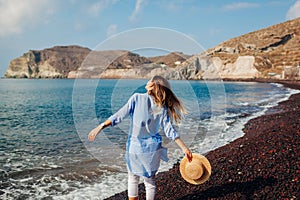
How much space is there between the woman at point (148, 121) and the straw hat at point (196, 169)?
536 millimetres

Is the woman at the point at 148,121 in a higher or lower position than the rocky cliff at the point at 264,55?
lower

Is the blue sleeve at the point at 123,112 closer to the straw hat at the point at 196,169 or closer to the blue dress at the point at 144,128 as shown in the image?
the blue dress at the point at 144,128

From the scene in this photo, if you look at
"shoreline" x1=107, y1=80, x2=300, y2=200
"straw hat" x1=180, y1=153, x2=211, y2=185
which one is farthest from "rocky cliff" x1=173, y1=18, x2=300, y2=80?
"straw hat" x1=180, y1=153, x2=211, y2=185

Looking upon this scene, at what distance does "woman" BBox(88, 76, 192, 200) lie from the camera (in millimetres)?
4387

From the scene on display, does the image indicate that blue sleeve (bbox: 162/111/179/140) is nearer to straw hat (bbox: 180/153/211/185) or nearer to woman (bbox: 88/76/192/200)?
woman (bbox: 88/76/192/200)

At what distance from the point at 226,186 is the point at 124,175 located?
359cm

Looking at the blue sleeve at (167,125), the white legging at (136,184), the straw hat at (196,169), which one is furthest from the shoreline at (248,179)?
the blue sleeve at (167,125)

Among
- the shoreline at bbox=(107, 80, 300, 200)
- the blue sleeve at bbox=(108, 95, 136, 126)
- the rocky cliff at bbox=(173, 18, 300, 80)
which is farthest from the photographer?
the rocky cliff at bbox=(173, 18, 300, 80)

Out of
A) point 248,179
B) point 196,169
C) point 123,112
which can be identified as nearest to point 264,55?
point 248,179

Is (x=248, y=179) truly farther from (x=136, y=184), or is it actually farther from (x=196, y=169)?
(x=136, y=184)

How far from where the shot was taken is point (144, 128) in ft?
14.5

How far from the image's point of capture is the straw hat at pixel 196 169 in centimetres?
480

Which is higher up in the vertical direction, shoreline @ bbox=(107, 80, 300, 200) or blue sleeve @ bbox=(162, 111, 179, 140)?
blue sleeve @ bbox=(162, 111, 179, 140)

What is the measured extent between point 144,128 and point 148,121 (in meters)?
0.12
